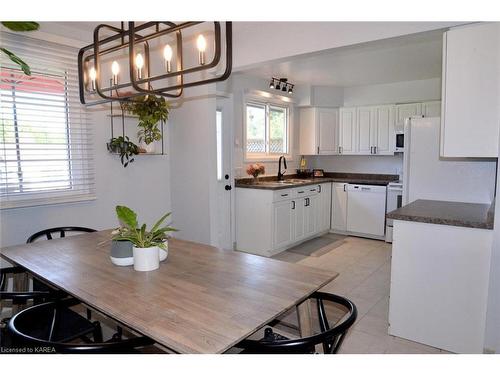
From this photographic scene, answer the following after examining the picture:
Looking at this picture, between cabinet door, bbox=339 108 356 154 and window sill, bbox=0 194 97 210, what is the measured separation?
4.16 m

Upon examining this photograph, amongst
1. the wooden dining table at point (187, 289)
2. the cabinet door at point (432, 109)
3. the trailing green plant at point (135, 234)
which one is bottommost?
the wooden dining table at point (187, 289)

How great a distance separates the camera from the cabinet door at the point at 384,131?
5.34 meters

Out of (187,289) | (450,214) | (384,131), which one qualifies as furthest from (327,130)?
(187,289)

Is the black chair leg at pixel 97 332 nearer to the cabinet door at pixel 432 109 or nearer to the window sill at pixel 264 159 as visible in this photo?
the window sill at pixel 264 159

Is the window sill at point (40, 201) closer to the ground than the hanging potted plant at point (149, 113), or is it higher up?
closer to the ground

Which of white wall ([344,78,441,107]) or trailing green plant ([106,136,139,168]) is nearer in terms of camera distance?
trailing green plant ([106,136,139,168])

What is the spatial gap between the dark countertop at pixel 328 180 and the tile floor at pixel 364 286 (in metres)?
0.91

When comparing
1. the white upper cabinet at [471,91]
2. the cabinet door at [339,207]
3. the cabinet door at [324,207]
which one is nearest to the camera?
the white upper cabinet at [471,91]

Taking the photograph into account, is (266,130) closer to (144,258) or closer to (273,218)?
(273,218)

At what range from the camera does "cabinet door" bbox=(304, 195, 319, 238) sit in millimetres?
4965

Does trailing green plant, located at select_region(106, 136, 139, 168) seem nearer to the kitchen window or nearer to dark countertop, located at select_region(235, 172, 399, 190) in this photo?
dark countertop, located at select_region(235, 172, 399, 190)

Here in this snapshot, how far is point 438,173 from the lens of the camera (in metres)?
3.13

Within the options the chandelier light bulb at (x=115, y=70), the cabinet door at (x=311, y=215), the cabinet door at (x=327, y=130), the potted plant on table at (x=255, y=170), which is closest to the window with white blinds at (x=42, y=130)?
the chandelier light bulb at (x=115, y=70)

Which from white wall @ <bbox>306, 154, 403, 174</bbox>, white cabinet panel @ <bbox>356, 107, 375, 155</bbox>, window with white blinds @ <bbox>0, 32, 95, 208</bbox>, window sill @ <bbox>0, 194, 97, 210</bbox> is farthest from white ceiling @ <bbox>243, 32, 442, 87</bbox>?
window sill @ <bbox>0, 194, 97, 210</bbox>
